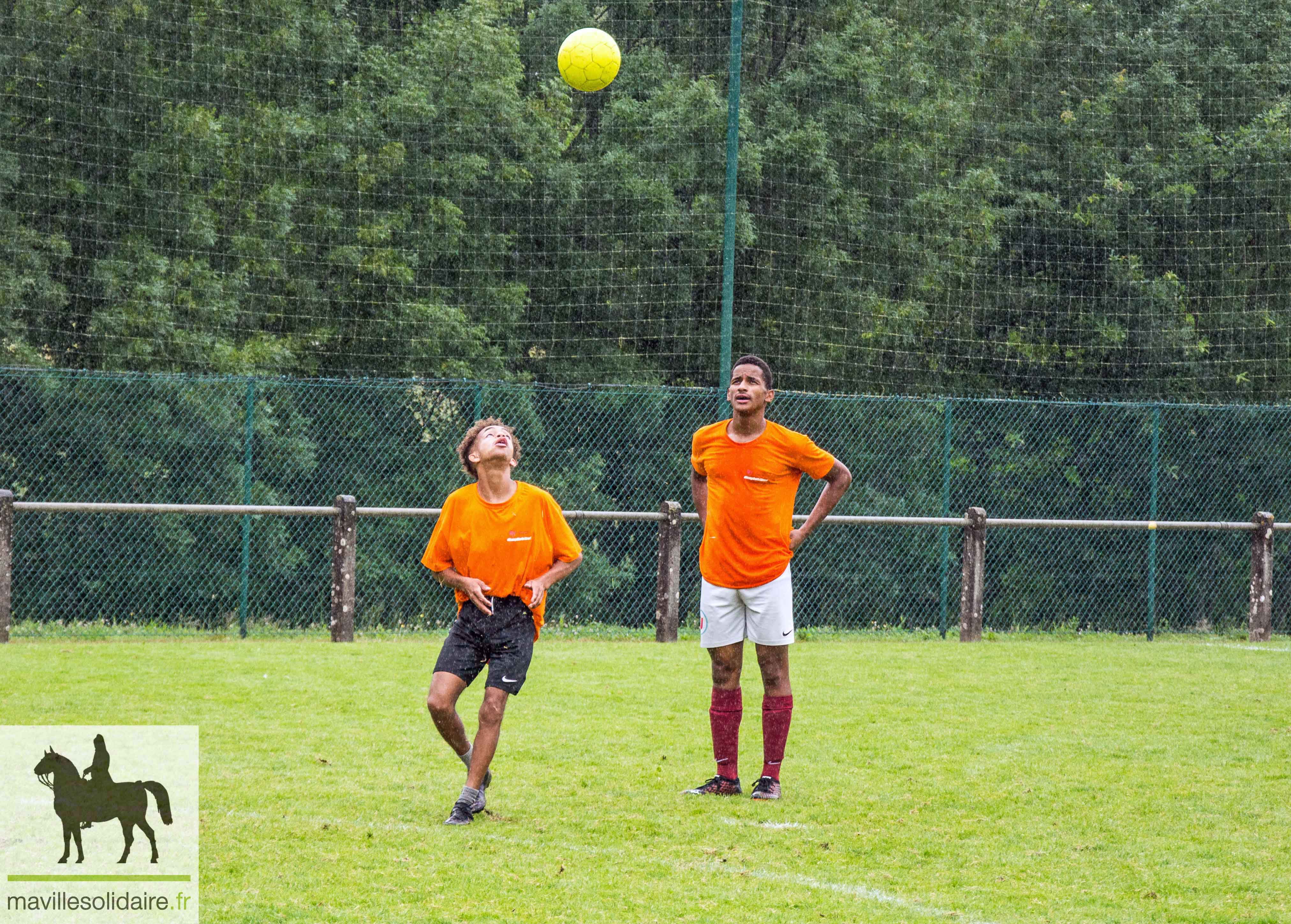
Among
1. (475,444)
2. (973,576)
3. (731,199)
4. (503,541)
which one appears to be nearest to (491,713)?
(503,541)

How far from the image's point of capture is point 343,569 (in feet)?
41.4

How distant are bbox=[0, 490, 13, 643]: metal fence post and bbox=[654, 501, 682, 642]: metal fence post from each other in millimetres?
5320

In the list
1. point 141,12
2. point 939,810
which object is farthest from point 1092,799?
point 141,12

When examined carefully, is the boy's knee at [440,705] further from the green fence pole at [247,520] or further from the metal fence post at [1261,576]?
the metal fence post at [1261,576]

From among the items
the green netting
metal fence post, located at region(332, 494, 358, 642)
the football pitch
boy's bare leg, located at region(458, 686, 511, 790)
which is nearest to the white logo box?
the football pitch

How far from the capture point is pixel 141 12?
1717 cm

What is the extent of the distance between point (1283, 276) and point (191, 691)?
1644cm

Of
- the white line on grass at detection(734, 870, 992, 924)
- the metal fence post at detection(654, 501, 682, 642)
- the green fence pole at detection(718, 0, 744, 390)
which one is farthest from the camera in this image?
the green fence pole at detection(718, 0, 744, 390)

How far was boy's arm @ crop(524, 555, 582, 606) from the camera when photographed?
6.13 metres

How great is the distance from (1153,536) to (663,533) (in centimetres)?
565

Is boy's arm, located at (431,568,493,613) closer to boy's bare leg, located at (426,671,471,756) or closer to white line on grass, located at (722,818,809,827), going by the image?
boy's bare leg, located at (426,671,471,756)

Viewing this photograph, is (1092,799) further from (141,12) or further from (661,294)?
(141,12)

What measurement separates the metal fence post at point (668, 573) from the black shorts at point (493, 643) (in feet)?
23.3

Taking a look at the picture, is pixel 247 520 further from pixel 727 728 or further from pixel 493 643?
pixel 493 643
